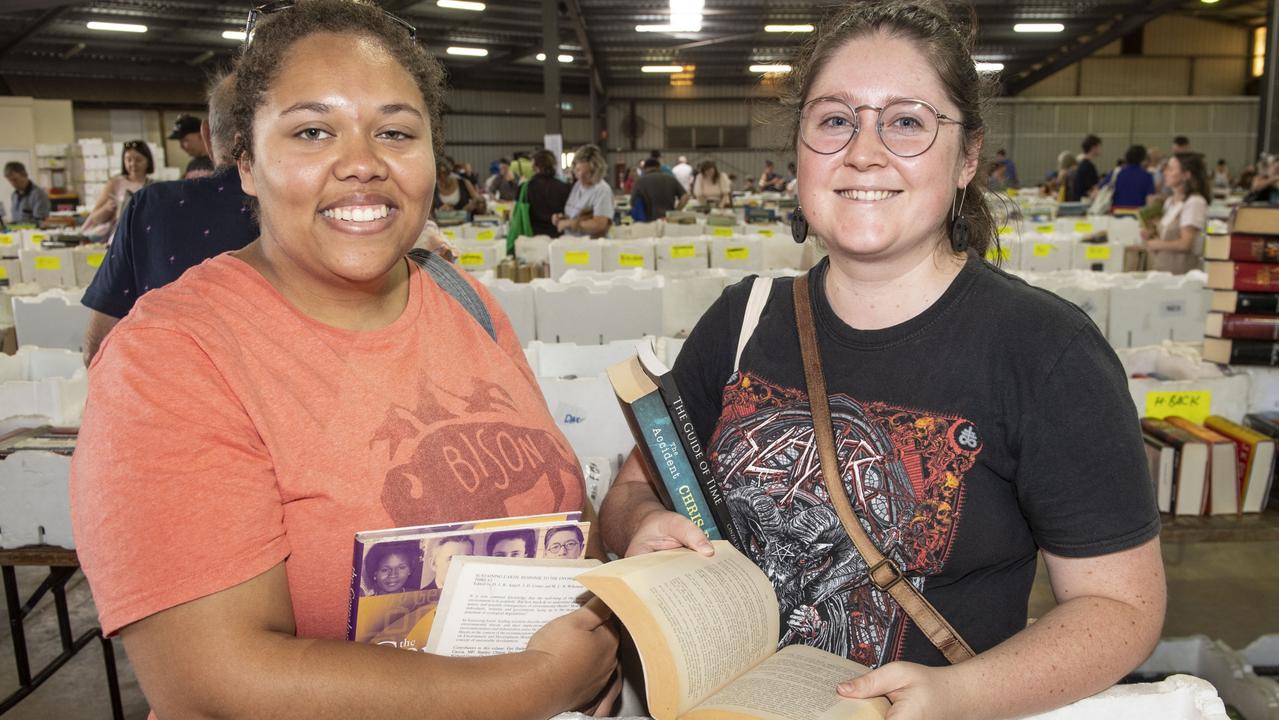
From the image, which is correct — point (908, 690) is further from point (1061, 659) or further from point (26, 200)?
point (26, 200)

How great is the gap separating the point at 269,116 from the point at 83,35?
2035cm

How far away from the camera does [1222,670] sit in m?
2.20

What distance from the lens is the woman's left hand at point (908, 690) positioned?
96 centimetres

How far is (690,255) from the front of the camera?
604 cm

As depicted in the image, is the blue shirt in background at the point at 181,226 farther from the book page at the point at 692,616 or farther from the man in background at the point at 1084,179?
the man in background at the point at 1084,179

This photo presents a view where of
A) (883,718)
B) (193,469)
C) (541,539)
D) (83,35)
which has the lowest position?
(883,718)

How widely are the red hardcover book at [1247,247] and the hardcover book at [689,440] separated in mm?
2435

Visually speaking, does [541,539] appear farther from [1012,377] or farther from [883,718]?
[1012,377]

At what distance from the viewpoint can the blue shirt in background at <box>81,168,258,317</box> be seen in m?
2.23

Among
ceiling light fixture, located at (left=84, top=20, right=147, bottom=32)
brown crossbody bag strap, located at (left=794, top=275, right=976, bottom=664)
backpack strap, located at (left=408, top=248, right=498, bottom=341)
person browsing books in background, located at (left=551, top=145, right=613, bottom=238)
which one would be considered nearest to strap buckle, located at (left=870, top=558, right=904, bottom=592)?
brown crossbody bag strap, located at (left=794, top=275, right=976, bottom=664)

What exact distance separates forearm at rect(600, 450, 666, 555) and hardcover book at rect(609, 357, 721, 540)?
3.5 inches

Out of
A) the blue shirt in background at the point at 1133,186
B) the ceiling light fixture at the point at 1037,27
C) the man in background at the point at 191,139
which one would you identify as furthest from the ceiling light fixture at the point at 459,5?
the man in background at the point at 191,139

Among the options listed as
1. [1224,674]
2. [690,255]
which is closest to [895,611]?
[1224,674]

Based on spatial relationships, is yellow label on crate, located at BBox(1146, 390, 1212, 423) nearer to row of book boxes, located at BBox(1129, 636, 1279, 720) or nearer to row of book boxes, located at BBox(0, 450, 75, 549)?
row of book boxes, located at BBox(1129, 636, 1279, 720)
